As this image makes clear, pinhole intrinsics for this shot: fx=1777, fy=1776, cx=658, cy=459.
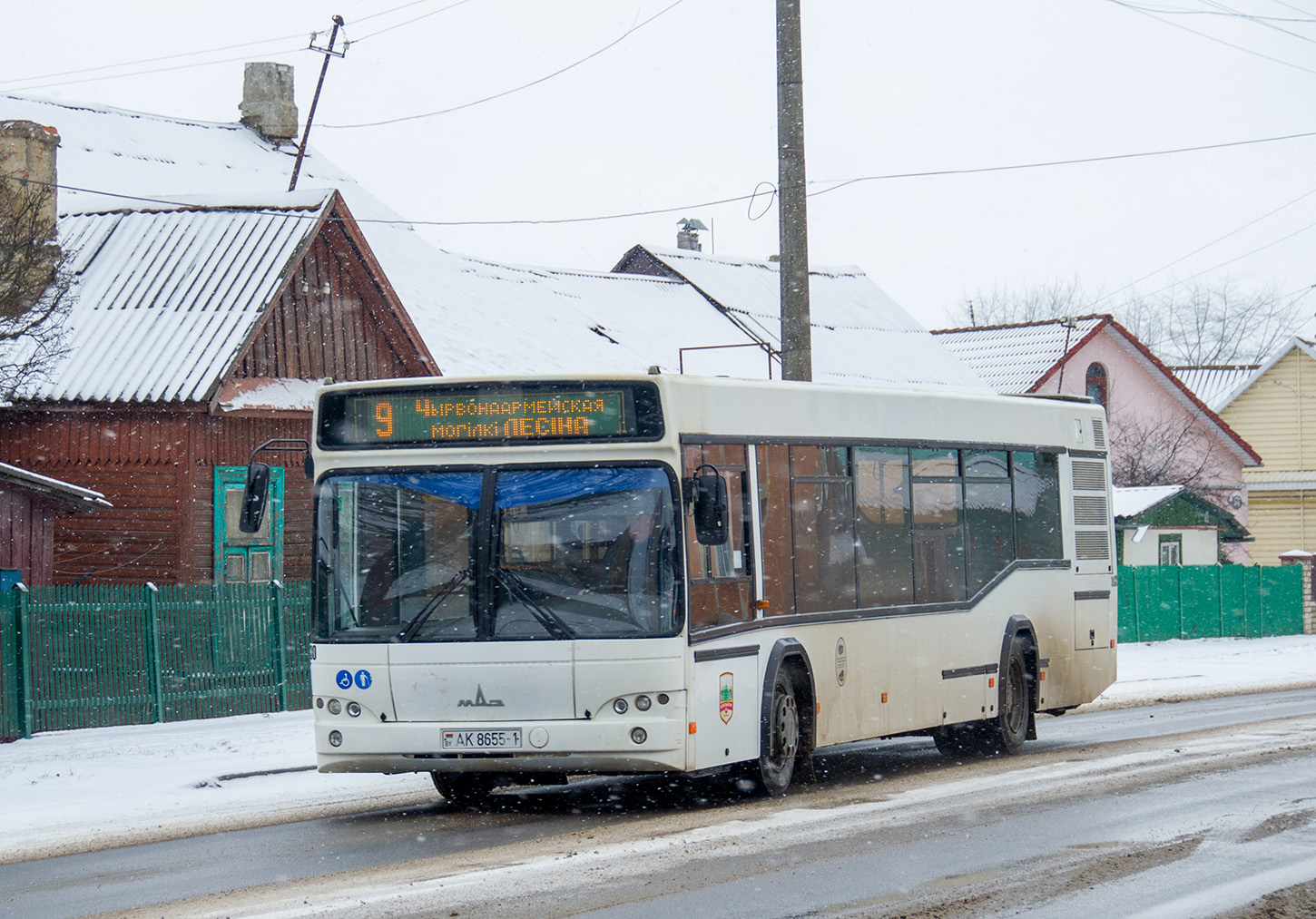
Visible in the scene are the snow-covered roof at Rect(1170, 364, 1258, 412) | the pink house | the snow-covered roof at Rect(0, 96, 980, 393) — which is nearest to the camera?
the snow-covered roof at Rect(0, 96, 980, 393)

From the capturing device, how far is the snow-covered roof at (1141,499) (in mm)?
38594

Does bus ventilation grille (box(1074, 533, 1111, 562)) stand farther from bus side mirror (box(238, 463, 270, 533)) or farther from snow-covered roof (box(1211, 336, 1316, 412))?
snow-covered roof (box(1211, 336, 1316, 412))

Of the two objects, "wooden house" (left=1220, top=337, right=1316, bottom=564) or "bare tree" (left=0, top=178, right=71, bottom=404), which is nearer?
"bare tree" (left=0, top=178, right=71, bottom=404)

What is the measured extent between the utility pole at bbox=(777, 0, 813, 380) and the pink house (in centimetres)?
3307

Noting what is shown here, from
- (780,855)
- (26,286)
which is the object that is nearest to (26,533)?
(26,286)

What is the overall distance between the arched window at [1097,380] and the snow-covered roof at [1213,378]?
401 inches

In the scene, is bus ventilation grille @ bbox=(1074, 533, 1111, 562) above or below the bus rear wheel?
above

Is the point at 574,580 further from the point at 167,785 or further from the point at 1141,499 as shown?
the point at 1141,499

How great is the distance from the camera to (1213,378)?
62.5m

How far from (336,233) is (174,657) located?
7423 millimetres

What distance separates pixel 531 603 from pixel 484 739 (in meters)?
0.86

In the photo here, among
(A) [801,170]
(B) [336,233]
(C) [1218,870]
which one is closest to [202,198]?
(B) [336,233]

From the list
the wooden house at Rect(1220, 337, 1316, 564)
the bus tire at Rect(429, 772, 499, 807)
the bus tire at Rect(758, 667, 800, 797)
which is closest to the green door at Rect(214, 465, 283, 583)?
the bus tire at Rect(429, 772, 499, 807)

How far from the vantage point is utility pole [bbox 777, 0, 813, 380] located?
54.1 feet
